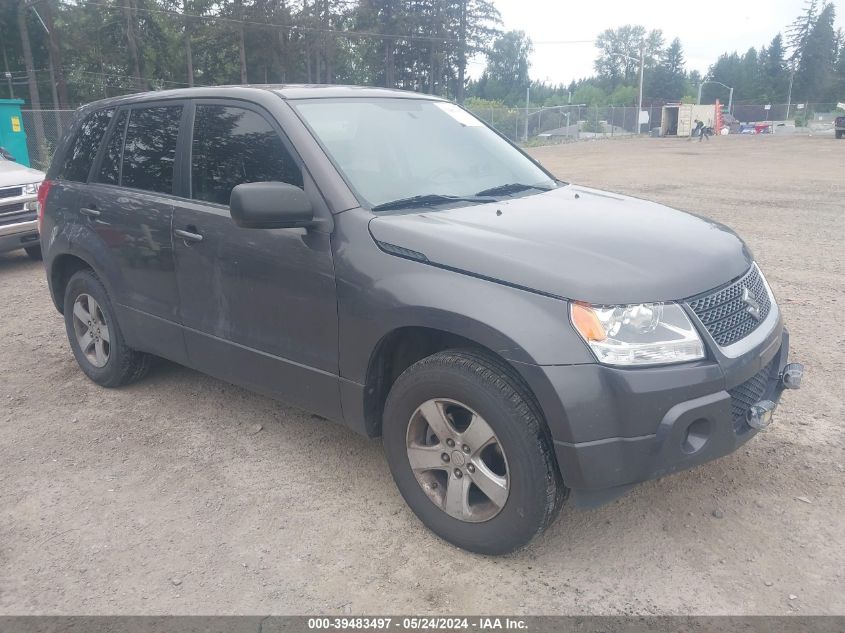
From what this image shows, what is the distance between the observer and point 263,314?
3.49 meters

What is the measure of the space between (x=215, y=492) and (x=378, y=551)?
988 millimetres

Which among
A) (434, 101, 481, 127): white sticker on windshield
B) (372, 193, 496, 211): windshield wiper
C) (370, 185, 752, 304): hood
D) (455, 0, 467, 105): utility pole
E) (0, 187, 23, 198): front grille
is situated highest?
(455, 0, 467, 105): utility pole

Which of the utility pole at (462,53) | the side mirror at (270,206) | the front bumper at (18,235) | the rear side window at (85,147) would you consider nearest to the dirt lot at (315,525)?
the side mirror at (270,206)

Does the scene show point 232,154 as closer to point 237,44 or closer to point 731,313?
point 731,313

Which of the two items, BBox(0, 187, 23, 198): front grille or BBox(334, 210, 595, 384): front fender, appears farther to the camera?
BBox(0, 187, 23, 198): front grille

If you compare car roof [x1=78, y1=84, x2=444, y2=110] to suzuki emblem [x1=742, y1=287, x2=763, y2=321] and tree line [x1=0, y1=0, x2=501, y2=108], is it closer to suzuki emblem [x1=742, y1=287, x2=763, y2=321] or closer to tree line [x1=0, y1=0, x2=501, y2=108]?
suzuki emblem [x1=742, y1=287, x2=763, y2=321]

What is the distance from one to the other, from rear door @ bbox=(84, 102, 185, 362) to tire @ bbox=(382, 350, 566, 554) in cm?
169

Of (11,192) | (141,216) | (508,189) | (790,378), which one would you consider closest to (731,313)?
(790,378)

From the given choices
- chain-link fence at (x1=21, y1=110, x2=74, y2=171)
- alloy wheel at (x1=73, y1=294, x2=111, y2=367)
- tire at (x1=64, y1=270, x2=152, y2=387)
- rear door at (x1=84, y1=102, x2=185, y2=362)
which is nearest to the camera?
rear door at (x1=84, y1=102, x2=185, y2=362)

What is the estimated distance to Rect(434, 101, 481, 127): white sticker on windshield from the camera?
417 cm

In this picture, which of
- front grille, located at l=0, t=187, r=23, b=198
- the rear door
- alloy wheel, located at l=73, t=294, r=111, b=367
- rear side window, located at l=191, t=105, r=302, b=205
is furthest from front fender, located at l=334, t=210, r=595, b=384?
front grille, located at l=0, t=187, r=23, b=198

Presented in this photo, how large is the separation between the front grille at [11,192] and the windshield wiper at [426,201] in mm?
7364

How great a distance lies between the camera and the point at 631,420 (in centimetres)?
250

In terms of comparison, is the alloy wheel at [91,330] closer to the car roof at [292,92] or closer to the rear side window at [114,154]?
the rear side window at [114,154]
